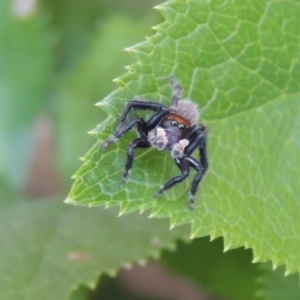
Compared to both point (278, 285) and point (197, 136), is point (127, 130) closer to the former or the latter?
point (197, 136)

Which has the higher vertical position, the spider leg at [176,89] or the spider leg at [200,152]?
the spider leg at [176,89]

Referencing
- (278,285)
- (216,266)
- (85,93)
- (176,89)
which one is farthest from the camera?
(85,93)

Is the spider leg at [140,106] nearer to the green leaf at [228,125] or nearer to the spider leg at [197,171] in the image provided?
the green leaf at [228,125]

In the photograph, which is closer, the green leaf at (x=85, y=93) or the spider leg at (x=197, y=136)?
the spider leg at (x=197, y=136)

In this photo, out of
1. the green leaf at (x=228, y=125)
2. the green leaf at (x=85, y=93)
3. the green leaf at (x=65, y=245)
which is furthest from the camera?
the green leaf at (x=85, y=93)

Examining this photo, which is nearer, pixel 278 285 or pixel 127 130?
pixel 127 130

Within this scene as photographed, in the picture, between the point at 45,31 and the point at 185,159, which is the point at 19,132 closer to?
the point at 45,31

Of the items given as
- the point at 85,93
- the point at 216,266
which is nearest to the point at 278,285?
the point at 216,266

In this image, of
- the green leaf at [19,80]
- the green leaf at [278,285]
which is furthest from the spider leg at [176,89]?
the green leaf at [19,80]

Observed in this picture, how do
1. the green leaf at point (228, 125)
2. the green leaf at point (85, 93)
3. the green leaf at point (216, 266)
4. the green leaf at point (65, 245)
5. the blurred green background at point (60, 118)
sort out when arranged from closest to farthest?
the green leaf at point (228, 125) < the green leaf at point (65, 245) < the green leaf at point (216, 266) < the blurred green background at point (60, 118) < the green leaf at point (85, 93)
